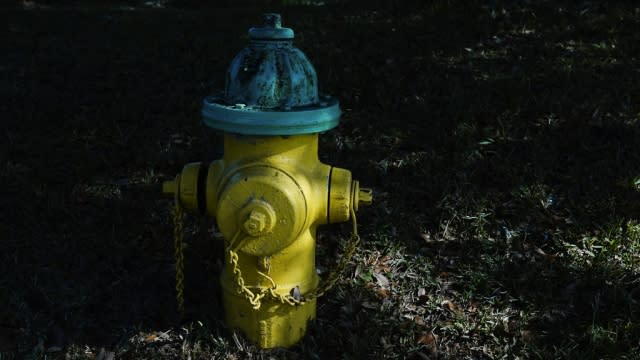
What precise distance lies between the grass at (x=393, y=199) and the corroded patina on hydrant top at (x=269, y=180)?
310 millimetres

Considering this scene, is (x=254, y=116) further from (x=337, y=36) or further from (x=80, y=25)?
(x=80, y=25)

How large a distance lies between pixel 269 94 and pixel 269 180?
0.99 ft

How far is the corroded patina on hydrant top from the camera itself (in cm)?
229

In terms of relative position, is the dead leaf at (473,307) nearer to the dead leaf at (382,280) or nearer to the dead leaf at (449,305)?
the dead leaf at (449,305)

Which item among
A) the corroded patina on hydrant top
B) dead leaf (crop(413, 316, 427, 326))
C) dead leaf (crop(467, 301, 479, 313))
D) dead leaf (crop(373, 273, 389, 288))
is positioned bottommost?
dead leaf (crop(413, 316, 427, 326))

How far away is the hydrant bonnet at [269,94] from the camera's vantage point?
225cm

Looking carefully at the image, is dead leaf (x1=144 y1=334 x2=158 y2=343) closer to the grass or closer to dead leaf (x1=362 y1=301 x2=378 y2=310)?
the grass

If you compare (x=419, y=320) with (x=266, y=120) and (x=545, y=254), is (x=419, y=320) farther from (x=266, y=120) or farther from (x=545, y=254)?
(x=266, y=120)

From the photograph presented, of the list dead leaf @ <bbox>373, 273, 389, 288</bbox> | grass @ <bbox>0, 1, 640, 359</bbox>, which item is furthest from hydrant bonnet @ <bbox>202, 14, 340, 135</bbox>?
dead leaf @ <bbox>373, 273, 389, 288</bbox>

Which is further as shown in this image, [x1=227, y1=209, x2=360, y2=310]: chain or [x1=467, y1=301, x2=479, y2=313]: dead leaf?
[x1=467, y1=301, x2=479, y2=313]: dead leaf

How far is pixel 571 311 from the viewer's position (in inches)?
114

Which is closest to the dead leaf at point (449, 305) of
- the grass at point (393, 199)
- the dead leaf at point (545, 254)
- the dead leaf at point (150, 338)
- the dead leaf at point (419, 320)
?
the grass at point (393, 199)

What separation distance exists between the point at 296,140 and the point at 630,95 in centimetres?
346

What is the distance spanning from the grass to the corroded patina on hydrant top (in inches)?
12.2
